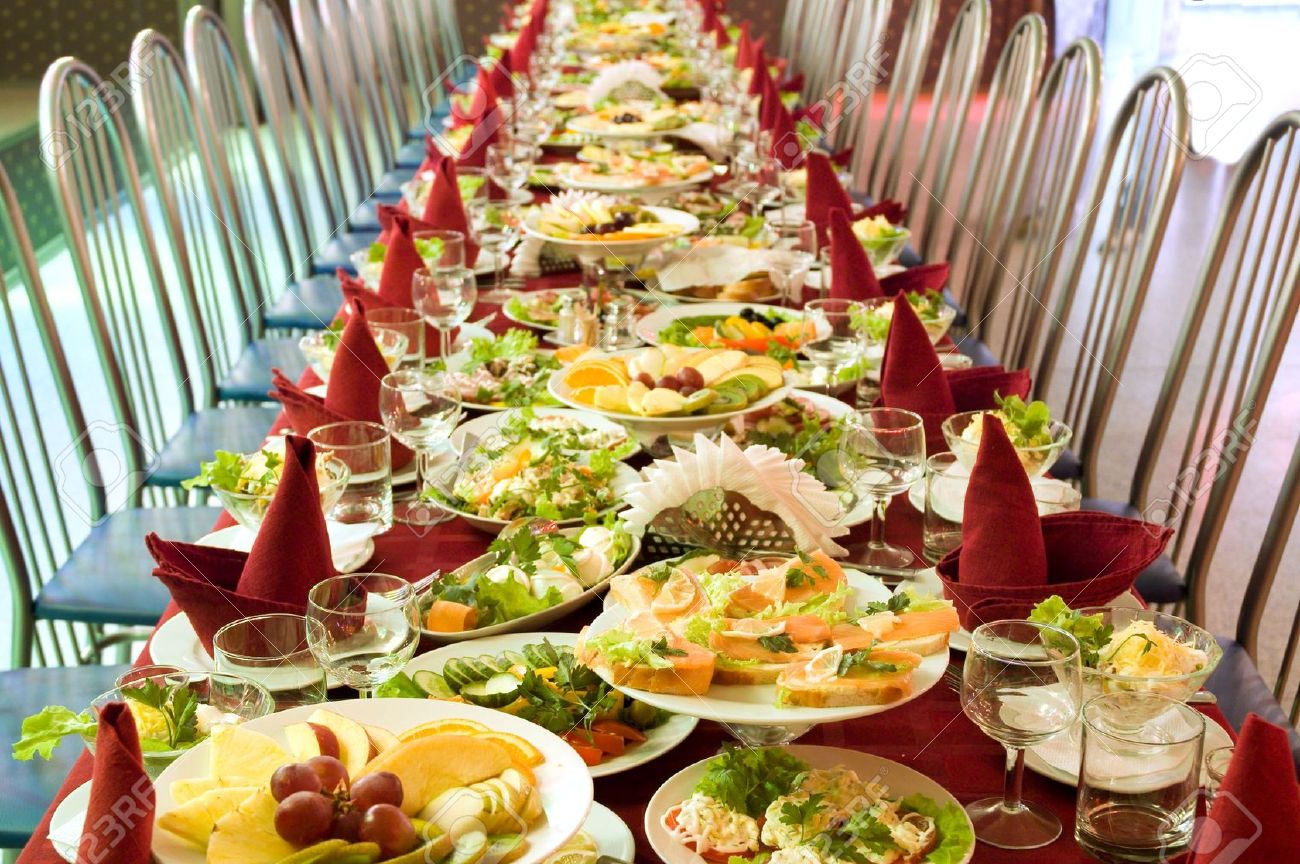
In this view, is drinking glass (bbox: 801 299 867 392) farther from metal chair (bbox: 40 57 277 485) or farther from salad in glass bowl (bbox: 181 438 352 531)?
metal chair (bbox: 40 57 277 485)

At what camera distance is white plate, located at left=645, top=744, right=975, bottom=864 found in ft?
3.68

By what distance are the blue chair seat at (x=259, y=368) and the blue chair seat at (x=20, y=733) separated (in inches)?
48.8

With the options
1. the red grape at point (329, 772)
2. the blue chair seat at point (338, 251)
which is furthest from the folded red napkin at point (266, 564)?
the blue chair seat at point (338, 251)

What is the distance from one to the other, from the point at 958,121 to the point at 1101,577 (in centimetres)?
271

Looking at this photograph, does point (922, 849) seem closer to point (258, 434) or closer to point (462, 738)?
point (462, 738)

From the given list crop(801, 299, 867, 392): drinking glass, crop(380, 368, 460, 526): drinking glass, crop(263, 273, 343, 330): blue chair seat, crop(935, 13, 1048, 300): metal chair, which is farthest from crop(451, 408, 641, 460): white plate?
crop(263, 273, 343, 330): blue chair seat

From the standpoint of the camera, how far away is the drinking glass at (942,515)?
169 centimetres

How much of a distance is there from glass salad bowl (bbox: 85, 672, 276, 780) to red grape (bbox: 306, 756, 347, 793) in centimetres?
26

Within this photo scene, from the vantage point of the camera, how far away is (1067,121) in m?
3.23

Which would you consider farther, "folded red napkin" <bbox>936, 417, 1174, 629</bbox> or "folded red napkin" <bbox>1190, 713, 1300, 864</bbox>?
"folded red napkin" <bbox>936, 417, 1174, 629</bbox>

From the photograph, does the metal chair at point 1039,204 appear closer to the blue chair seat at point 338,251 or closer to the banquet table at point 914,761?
the banquet table at point 914,761

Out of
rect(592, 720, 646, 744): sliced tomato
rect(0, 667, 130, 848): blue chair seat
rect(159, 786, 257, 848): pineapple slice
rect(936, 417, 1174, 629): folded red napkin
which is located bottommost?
rect(0, 667, 130, 848): blue chair seat

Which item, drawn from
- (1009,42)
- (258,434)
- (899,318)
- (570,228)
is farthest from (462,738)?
(1009,42)

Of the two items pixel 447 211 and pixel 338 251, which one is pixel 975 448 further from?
pixel 338 251
